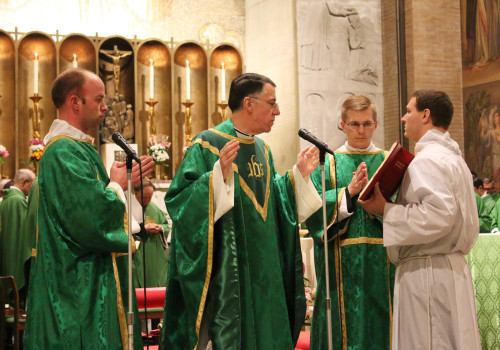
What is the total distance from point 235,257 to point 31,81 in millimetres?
6795

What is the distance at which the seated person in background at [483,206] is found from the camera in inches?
355

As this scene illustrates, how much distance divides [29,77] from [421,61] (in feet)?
17.0

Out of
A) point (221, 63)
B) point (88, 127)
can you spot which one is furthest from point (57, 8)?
point (88, 127)

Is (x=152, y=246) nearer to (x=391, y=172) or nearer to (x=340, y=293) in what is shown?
(x=340, y=293)

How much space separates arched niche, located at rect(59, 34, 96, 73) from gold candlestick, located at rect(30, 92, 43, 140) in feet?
2.65

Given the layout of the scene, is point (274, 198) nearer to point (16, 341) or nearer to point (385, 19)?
point (16, 341)

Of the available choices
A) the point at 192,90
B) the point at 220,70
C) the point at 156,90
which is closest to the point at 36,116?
the point at 156,90

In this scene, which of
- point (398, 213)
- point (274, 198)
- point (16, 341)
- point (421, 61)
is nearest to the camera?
point (398, 213)

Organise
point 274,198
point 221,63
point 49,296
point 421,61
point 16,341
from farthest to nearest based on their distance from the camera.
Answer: point 221,63 → point 421,61 → point 16,341 → point 274,198 → point 49,296

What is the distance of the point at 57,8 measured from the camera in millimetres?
10305

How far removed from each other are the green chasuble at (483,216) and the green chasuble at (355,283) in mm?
4655

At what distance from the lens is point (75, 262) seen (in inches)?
144

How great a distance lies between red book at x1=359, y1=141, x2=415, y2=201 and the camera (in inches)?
158

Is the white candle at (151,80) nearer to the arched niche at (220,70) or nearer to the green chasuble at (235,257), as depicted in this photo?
the arched niche at (220,70)
